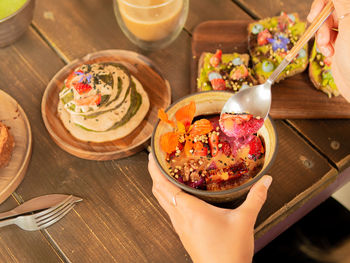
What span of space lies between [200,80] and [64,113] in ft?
1.75

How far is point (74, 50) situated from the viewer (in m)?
1.56

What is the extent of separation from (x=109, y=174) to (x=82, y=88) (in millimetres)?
321

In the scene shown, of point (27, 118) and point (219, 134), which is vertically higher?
point (219, 134)

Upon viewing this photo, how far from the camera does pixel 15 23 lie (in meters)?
1.37

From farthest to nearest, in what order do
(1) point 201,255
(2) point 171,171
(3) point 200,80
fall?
(3) point 200,80 < (2) point 171,171 < (1) point 201,255

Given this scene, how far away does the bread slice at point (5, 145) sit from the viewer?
1.24m

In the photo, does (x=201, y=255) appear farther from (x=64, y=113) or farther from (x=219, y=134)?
(x=64, y=113)

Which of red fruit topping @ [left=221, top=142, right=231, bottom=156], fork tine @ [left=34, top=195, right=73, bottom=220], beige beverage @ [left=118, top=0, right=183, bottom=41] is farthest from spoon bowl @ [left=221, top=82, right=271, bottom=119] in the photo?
fork tine @ [left=34, top=195, right=73, bottom=220]

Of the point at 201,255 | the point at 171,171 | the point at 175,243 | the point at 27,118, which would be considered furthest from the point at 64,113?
the point at 201,255

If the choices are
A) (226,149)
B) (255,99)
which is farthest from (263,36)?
(226,149)

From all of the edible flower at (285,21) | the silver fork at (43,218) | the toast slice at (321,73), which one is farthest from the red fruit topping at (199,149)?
the edible flower at (285,21)

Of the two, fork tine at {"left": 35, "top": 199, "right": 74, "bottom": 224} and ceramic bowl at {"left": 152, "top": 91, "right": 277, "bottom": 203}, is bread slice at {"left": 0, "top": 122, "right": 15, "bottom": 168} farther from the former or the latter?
ceramic bowl at {"left": 152, "top": 91, "right": 277, "bottom": 203}

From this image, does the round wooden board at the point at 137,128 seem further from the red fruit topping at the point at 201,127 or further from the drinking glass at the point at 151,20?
the red fruit topping at the point at 201,127

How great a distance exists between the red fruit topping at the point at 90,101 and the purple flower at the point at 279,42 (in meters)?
0.71
